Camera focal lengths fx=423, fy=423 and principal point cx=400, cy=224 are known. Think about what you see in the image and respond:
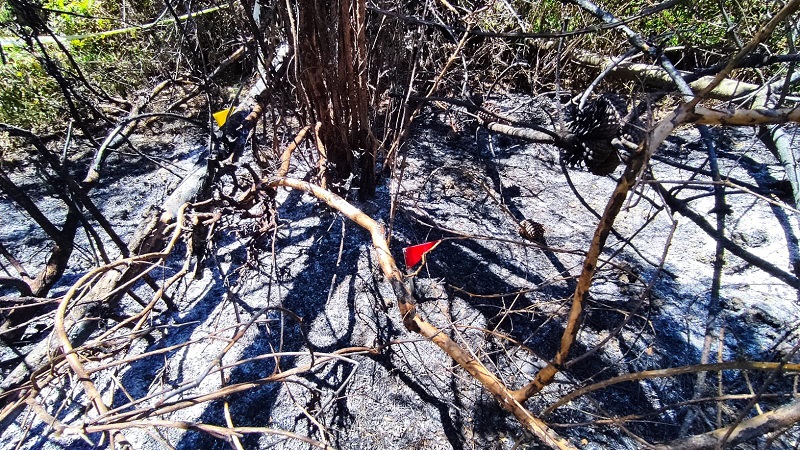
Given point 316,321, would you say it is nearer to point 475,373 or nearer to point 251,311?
point 251,311

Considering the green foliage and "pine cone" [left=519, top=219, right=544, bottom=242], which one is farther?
the green foliage

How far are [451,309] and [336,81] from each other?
98cm

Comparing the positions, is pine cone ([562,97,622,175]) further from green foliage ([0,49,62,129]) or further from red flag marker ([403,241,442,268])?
green foliage ([0,49,62,129])

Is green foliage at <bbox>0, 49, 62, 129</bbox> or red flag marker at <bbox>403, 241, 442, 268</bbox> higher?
red flag marker at <bbox>403, 241, 442, 268</bbox>

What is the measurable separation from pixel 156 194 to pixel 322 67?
4.02 feet

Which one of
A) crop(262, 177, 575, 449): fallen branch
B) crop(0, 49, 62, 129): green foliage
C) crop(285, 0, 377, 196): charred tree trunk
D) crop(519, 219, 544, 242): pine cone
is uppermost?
crop(285, 0, 377, 196): charred tree trunk

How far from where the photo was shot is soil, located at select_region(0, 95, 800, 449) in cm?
128

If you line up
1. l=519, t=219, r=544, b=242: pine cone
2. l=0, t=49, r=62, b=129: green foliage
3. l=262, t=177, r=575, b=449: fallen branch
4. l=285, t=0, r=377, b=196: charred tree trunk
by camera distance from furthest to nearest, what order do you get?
l=0, t=49, r=62, b=129: green foliage < l=519, t=219, r=544, b=242: pine cone < l=285, t=0, r=377, b=196: charred tree trunk < l=262, t=177, r=575, b=449: fallen branch

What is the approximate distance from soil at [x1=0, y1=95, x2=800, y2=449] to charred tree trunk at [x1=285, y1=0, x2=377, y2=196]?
0.80ft

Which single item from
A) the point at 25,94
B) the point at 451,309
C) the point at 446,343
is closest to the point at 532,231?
the point at 451,309

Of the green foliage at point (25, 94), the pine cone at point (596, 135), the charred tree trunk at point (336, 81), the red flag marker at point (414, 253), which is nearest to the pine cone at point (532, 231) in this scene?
the pine cone at point (596, 135)

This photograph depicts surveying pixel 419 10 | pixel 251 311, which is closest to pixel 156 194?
pixel 251 311

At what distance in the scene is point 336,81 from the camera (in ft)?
5.38

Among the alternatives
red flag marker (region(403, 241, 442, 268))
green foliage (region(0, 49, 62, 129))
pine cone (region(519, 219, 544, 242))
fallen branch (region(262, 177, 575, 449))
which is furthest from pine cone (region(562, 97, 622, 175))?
green foliage (region(0, 49, 62, 129))
